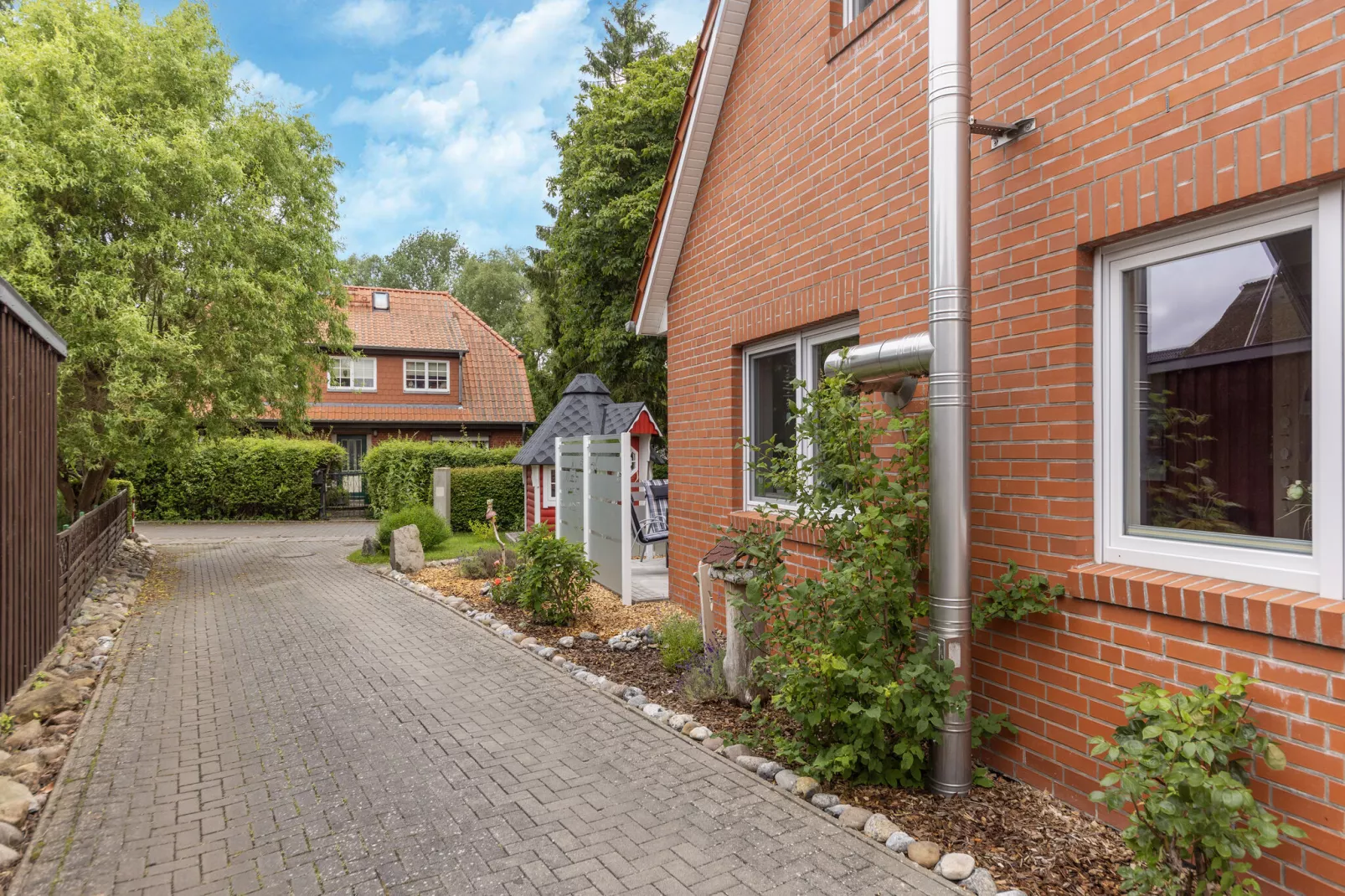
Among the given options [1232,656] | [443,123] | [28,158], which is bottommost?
[1232,656]

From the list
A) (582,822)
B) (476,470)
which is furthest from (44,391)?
(476,470)

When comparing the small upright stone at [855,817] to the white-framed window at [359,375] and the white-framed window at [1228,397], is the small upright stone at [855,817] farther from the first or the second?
the white-framed window at [359,375]

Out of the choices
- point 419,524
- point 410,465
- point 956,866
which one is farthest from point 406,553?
point 956,866

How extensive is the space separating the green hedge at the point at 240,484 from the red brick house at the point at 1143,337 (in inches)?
904

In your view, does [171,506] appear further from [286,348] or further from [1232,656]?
[1232,656]

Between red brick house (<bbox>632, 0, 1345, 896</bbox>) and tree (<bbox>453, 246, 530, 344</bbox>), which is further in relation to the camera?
tree (<bbox>453, 246, 530, 344</bbox>)

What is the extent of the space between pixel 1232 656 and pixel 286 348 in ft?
46.9

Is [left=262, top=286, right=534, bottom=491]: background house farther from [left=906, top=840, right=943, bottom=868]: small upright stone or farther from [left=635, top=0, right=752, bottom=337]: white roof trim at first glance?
[left=906, top=840, right=943, bottom=868]: small upright stone

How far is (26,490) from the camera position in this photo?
610cm

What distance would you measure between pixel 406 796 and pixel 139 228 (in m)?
11.9

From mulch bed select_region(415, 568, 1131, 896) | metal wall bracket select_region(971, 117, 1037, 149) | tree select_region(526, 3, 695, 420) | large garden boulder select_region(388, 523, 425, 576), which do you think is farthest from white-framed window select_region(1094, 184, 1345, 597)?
tree select_region(526, 3, 695, 420)

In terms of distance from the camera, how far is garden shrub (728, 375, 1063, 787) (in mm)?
3654

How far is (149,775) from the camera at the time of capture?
4.43m

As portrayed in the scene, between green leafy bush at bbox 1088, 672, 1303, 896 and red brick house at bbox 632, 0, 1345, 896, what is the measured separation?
0.71 feet
